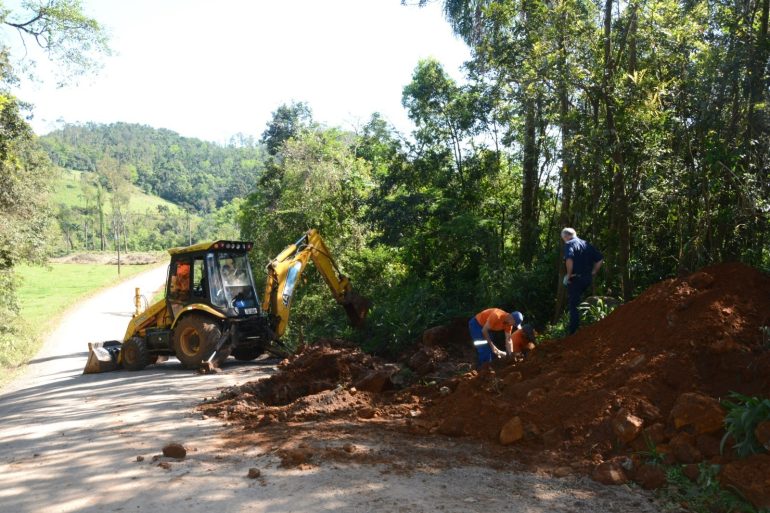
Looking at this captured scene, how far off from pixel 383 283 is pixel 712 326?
13291mm

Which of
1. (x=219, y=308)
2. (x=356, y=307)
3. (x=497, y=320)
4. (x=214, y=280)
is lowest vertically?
(x=356, y=307)

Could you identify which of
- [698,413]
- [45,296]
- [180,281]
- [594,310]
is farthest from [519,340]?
[45,296]

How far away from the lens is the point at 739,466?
5.19 metres

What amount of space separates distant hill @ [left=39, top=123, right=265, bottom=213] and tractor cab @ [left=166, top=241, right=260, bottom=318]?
89.1 m

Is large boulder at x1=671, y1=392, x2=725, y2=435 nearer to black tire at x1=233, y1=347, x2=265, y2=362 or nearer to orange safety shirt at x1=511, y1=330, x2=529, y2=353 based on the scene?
orange safety shirt at x1=511, y1=330, x2=529, y2=353

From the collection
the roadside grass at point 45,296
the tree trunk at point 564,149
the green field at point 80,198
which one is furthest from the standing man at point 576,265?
the green field at point 80,198

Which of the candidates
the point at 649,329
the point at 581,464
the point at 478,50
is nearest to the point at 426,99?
the point at 478,50

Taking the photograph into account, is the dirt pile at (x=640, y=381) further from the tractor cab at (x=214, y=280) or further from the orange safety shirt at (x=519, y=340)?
the tractor cab at (x=214, y=280)

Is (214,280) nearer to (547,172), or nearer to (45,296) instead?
(547,172)

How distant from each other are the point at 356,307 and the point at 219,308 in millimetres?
3095

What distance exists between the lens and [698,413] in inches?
232

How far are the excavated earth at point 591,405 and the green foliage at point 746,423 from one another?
12 centimetres

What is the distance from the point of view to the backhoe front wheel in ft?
44.9

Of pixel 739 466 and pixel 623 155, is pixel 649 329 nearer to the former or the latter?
pixel 739 466
